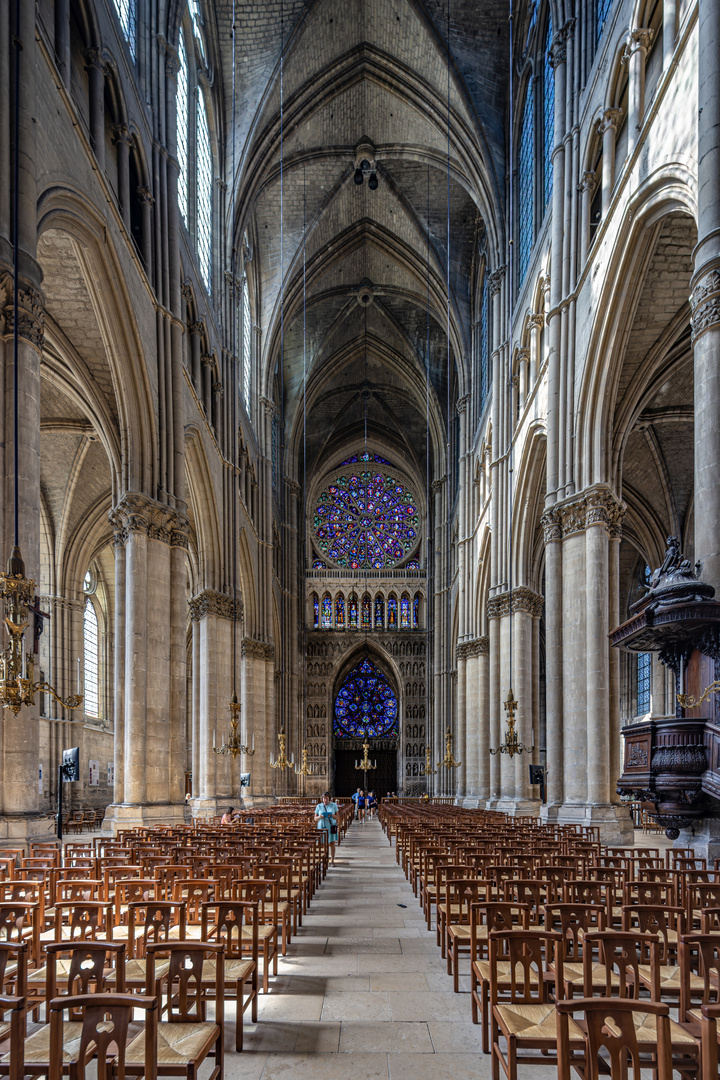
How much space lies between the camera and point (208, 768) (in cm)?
2770

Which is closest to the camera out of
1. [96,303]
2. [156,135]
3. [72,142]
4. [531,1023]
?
[531,1023]

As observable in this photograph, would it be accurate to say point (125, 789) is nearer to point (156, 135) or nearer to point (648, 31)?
point (156, 135)

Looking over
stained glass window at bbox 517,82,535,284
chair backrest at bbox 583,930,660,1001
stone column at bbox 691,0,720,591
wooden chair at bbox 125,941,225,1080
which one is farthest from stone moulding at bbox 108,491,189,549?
chair backrest at bbox 583,930,660,1001

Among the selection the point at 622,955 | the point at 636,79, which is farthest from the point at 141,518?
the point at 622,955

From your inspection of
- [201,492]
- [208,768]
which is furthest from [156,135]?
[208,768]

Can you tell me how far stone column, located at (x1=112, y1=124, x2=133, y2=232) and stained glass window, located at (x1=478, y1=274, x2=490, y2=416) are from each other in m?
19.9

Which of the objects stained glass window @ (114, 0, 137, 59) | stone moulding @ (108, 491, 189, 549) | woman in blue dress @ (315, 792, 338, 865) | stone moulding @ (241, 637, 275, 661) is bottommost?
woman in blue dress @ (315, 792, 338, 865)

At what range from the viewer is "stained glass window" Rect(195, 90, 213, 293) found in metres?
28.4

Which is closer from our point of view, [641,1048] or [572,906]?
[641,1048]

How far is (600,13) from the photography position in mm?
19734

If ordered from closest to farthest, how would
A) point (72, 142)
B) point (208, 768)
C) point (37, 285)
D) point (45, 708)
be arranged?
1. point (37, 285)
2. point (72, 142)
3. point (208, 768)
4. point (45, 708)

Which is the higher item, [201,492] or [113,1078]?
[201,492]

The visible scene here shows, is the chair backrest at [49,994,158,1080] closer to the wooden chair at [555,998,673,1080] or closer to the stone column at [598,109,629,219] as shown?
the wooden chair at [555,998,673,1080]

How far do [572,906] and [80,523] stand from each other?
29902 millimetres
